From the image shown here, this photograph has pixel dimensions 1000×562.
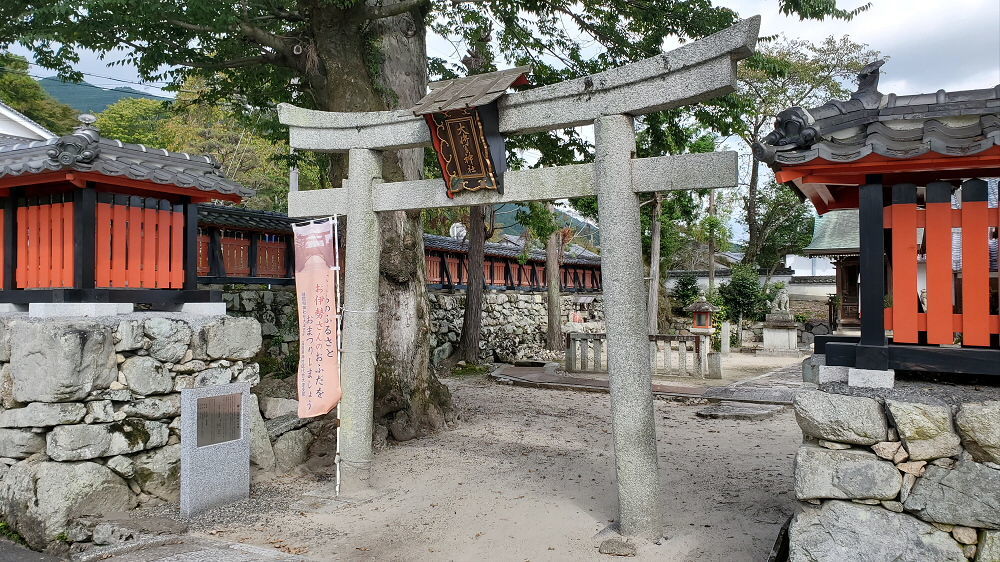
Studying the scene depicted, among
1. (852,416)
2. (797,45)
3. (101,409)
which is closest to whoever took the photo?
(852,416)

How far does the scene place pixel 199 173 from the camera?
7.54 meters

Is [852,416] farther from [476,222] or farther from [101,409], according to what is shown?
[476,222]

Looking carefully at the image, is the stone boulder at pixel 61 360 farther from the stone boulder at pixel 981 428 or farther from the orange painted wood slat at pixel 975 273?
the orange painted wood slat at pixel 975 273

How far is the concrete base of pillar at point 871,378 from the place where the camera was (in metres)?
4.34

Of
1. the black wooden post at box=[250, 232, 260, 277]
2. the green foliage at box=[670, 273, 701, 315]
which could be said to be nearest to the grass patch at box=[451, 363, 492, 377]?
the black wooden post at box=[250, 232, 260, 277]

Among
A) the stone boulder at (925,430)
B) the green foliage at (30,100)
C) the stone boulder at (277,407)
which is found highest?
the green foliage at (30,100)

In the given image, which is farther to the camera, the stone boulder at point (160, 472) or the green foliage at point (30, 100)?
the green foliage at point (30, 100)

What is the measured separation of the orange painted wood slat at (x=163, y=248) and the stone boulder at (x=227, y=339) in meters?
0.80

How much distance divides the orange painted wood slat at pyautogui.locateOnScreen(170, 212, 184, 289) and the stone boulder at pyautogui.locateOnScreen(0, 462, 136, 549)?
2208 millimetres

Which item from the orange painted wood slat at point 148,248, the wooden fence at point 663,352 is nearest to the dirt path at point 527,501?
the orange painted wood slat at point 148,248

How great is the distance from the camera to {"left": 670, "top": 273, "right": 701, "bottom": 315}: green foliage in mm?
28688

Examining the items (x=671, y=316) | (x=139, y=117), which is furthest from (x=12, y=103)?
(x=671, y=316)

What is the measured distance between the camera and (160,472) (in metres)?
6.59

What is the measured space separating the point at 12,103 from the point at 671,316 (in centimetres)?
2638
